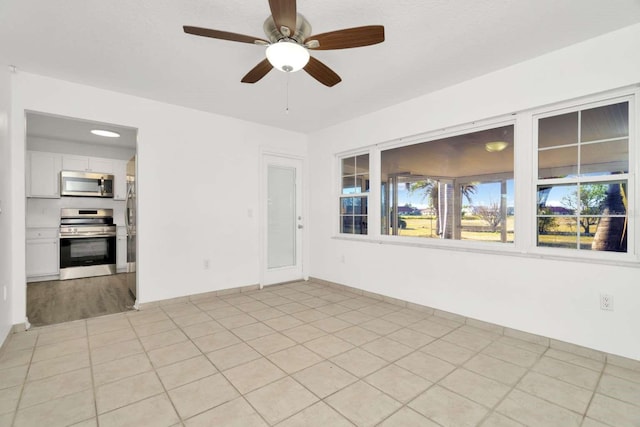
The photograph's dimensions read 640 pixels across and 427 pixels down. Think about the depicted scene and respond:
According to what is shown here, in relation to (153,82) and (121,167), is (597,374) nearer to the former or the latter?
(153,82)

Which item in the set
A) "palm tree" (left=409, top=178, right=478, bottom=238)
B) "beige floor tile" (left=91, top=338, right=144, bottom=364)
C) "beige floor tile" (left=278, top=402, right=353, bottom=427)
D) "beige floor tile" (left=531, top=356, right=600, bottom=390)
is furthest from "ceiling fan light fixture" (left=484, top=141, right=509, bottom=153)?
"beige floor tile" (left=91, top=338, right=144, bottom=364)

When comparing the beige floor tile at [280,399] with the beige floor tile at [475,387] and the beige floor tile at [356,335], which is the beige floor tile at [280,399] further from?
the beige floor tile at [475,387]

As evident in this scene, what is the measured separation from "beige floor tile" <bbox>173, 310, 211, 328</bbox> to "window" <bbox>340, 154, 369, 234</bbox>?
2294 millimetres

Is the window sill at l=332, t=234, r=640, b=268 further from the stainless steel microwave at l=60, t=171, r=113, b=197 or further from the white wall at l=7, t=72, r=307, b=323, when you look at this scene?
the stainless steel microwave at l=60, t=171, r=113, b=197

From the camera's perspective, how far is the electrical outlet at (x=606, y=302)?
2293mm

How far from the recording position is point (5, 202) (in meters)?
2.71

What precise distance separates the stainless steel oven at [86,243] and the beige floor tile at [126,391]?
14.2 ft

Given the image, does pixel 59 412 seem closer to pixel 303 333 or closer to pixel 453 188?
pixel 303 333

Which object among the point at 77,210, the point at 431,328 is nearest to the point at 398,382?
the point at 431,328

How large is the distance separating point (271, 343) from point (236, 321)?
72 centimetres

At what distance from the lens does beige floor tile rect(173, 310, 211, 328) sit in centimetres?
313

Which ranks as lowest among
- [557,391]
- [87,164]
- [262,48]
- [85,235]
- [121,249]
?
[557,391]

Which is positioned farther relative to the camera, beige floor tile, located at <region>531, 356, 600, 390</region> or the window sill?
the window sill

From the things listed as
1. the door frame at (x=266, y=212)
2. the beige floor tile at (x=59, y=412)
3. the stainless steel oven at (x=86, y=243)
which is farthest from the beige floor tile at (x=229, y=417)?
the stainless steel oven at (x=86, y=243)
